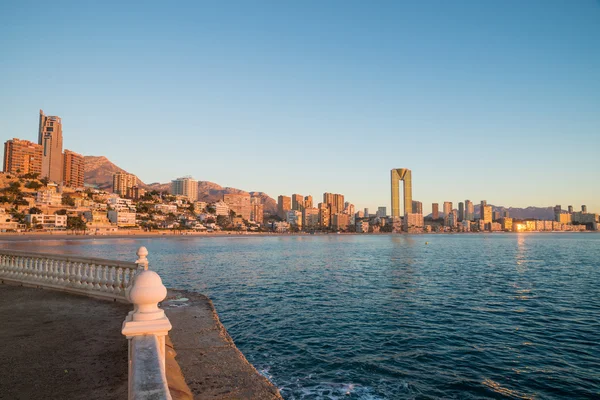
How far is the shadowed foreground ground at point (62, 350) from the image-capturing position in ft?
18.0

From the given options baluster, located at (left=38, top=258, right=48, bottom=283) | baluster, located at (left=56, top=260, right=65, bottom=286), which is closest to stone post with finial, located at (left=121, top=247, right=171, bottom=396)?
baluster, located at (left=56, top=260, right=65, bottom=286)

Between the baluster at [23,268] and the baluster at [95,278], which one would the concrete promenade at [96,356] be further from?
the baluster at [23,268]

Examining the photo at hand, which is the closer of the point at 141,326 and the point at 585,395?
the point at 141,326

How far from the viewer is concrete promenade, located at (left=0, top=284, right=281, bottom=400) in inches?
221

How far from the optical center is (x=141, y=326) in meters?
3.92

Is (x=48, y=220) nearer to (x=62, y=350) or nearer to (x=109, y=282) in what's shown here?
(x=109, y=282)

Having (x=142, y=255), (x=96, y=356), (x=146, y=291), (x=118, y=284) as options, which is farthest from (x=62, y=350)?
(x=146, y=291)

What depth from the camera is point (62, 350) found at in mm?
7168

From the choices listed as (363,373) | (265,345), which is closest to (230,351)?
(363,373)

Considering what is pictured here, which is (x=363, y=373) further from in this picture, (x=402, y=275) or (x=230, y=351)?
Result: (x=402, y=275)

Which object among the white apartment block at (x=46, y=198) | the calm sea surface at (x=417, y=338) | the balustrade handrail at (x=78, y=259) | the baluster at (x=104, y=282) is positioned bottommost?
the calm sea surface at (x=417, y=338)

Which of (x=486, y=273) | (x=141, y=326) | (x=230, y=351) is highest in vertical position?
(x=141, y=326)

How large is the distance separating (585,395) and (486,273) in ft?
113

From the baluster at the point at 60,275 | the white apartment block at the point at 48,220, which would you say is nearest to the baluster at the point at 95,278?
the baluster at the point at 60,275
